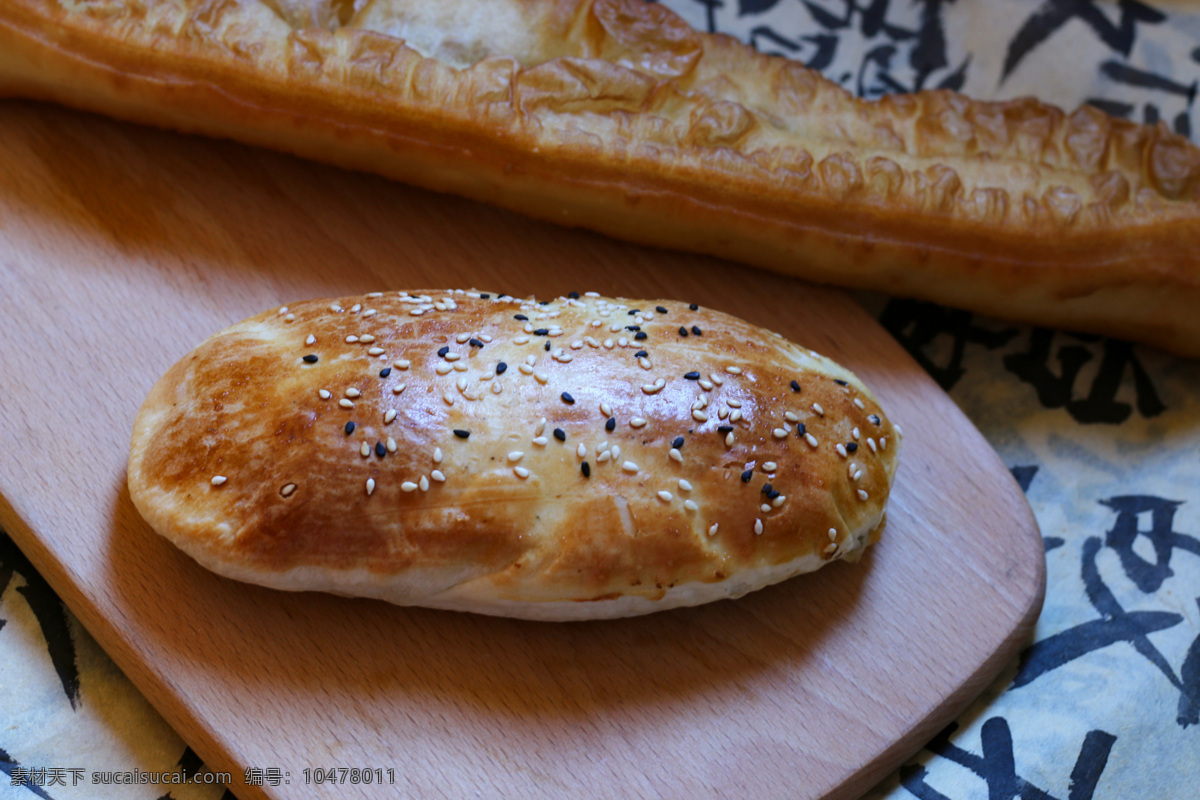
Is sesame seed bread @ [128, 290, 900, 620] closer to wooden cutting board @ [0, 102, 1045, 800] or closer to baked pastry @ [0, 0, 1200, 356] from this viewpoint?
wooden cutting board @ [0, 102, 1045, 800]

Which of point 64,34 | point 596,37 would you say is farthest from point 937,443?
point 64,34

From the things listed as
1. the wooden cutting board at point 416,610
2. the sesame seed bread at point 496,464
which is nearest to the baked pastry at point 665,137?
the wooden cutting board at point 416,610

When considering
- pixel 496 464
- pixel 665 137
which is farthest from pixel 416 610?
pixel 665 137

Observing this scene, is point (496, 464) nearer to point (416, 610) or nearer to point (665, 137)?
point (416, 610)

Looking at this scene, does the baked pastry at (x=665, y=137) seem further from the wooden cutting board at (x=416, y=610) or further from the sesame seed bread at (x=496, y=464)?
the sesame seed bread at (x=496, y=464)

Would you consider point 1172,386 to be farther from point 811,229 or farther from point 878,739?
point 878,739

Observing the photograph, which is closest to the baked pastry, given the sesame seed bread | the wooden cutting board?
the wooden cutting board
